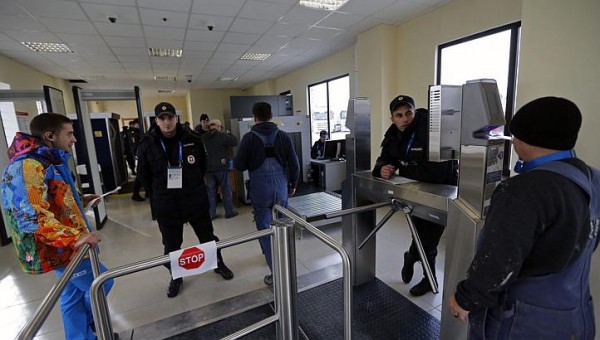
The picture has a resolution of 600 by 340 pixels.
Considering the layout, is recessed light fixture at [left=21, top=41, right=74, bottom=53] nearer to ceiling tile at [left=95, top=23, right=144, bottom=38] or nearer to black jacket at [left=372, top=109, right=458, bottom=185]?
ceiling tile at [left=95, top=23, right=144, bottom=38]

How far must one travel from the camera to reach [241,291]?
7.43 feet

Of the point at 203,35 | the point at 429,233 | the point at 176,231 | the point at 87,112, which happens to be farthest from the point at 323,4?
the point at 87,112

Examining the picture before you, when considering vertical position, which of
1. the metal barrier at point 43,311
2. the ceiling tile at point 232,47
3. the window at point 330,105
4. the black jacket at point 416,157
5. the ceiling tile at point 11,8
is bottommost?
the metal barrier at point 43,311

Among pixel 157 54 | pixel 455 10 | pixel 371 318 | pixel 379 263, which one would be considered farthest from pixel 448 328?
pixel 157 54

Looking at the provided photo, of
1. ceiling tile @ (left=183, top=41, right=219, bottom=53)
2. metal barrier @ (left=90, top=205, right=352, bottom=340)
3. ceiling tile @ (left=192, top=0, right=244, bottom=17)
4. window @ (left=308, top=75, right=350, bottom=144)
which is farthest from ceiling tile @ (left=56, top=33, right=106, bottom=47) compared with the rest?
metal barrier @ (left=90, top=205, right=352, bottom=340)

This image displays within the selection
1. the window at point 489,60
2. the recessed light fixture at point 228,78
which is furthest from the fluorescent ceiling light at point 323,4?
the recessed light fixture at point 228,78

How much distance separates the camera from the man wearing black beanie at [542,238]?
80cm

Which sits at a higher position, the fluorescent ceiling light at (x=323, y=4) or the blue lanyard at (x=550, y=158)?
the fluorescent ceiling light at (x=323, y=4)

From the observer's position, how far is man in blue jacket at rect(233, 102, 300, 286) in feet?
7.40

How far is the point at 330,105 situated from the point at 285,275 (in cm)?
551

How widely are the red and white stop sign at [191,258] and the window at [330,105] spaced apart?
4984mm

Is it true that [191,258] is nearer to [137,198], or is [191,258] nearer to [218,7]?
[218,7]

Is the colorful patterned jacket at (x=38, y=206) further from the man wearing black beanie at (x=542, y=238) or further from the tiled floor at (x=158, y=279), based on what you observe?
the man wearing black beanie at (x=542, y=238)

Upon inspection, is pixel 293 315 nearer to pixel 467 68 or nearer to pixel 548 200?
pixel 548 200
